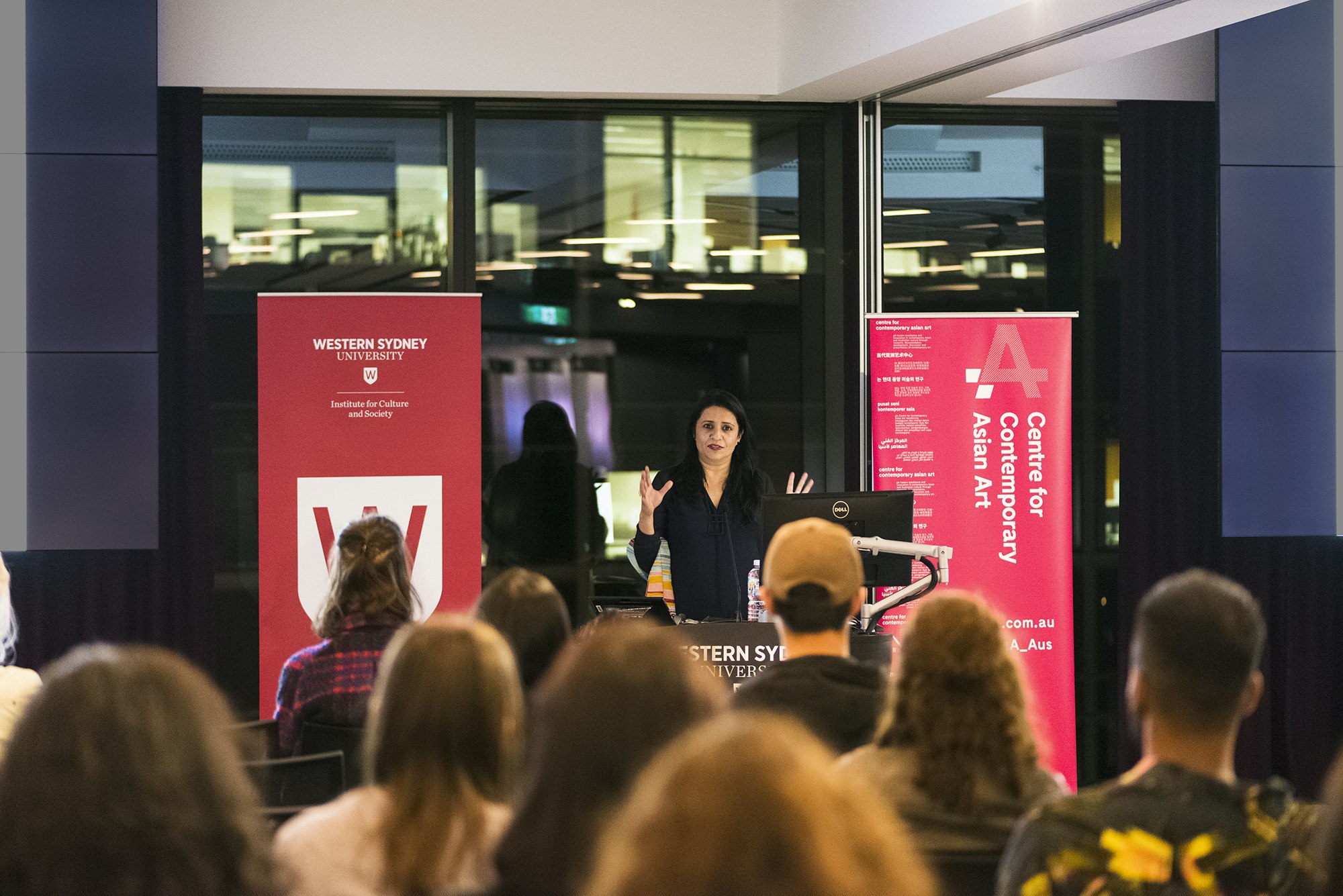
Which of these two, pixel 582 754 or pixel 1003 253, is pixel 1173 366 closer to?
pixel 1003 253

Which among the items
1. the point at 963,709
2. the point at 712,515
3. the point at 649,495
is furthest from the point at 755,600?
the point at 963,709

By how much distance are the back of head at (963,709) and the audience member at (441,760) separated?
28.3 inches

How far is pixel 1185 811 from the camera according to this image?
5.48 feet

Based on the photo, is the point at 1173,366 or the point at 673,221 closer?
the point at 1173,366

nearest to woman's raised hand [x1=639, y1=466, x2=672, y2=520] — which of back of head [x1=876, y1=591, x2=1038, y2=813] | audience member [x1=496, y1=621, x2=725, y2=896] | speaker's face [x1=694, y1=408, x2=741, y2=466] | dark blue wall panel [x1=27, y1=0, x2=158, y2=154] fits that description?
speaker's face [x1=694, y1=408, x2=741, y2=466]

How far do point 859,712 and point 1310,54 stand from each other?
14.5 feet

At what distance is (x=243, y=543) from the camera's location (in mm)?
5605

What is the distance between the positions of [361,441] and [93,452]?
1083mm

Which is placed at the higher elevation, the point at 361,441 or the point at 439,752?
the point at 361,441

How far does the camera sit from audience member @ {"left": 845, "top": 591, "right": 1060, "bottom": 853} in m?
2.02

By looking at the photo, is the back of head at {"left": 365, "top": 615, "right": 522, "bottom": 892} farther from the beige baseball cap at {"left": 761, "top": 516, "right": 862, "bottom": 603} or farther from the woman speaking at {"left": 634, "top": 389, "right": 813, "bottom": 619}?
the woman speaking at {"left": 634, "top": 389, "right": 813, "bottom": 619}

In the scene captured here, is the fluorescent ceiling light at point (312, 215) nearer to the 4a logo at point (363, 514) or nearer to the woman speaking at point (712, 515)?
the 4a logo at point (363, 514)

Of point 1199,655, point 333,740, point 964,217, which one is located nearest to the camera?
point 1199,655

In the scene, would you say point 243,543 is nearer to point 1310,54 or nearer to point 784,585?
point 784,585
